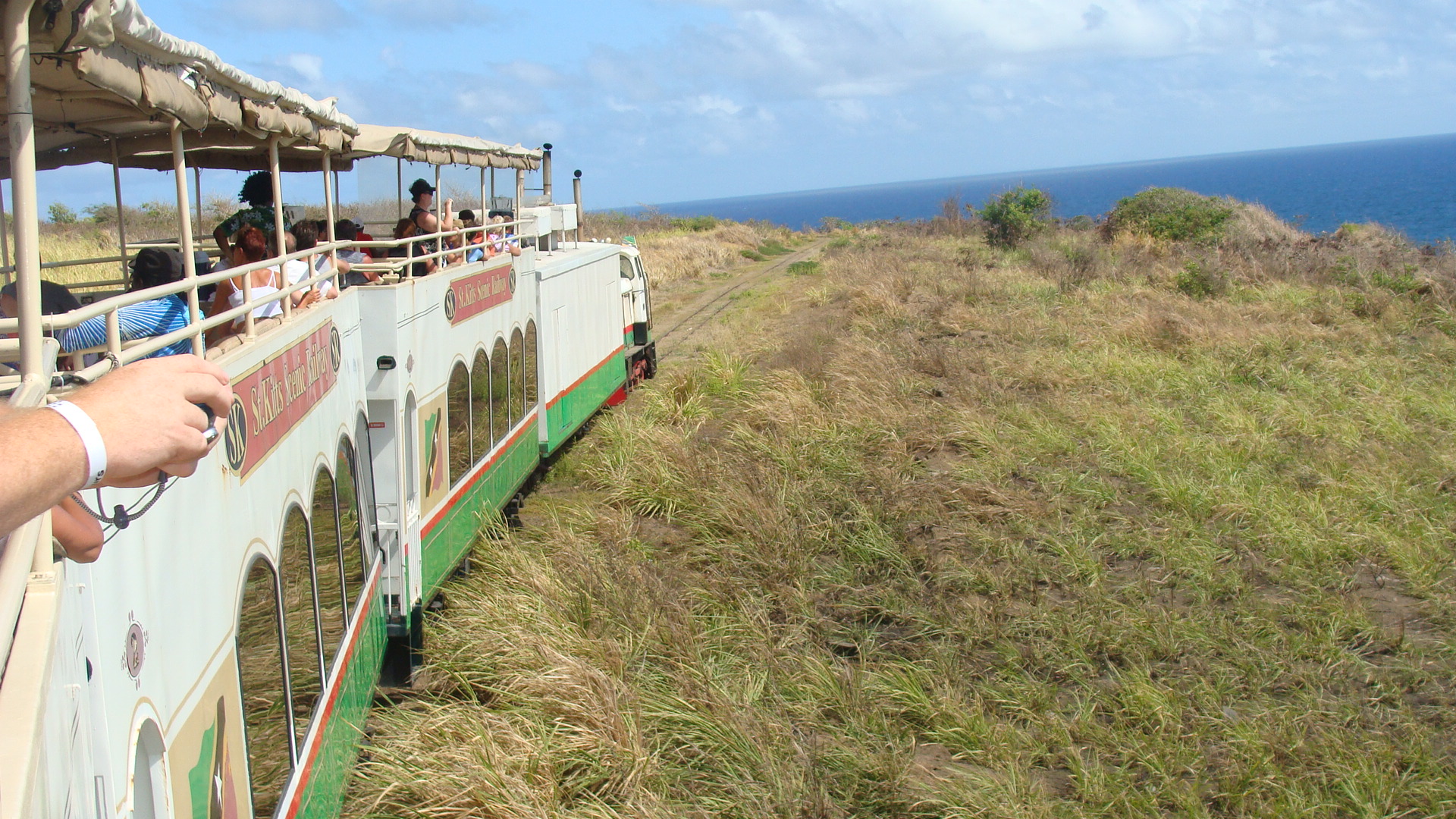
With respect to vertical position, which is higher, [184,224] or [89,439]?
[184,224]

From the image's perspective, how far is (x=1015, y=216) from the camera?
32500 millimetres

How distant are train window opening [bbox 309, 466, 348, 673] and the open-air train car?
2cm

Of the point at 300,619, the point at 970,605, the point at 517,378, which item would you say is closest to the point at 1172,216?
the point at 517,378

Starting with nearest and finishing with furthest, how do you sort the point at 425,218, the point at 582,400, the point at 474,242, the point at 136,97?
the point at 136,97 → the point at 425,218 → the point at 474,242 → the point at 582,400

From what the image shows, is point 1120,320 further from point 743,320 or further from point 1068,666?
point 1068,666

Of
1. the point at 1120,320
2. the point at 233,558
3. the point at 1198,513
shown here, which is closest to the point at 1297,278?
the point at 1120,320

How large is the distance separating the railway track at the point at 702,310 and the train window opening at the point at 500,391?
9.24 metres

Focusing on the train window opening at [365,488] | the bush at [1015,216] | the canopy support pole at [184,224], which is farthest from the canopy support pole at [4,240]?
the bush at [1015,216]

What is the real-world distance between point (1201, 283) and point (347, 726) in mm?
17803

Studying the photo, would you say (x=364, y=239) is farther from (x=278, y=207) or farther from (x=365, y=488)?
(x=278, y=207)

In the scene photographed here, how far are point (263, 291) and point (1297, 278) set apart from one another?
19.7 m

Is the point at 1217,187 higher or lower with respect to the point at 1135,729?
higher

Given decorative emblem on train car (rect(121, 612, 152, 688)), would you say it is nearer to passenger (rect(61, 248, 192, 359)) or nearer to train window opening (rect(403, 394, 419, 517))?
passenger (rect(61, 248, 192, 359))

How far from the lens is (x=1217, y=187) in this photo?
153 meters
